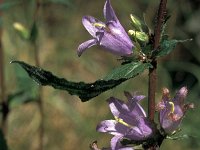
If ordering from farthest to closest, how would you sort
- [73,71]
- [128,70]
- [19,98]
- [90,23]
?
[73,71]
[19,98]
[90,23]
[128,70]

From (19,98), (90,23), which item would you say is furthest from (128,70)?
(19,98)

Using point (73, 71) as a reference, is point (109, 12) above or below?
above

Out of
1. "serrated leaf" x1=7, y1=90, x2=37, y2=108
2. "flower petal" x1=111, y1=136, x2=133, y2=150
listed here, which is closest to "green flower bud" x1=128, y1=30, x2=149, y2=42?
"flower petal" x1=111, y1=136, x2=133, y2=150

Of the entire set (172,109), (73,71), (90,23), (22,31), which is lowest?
(73,71)

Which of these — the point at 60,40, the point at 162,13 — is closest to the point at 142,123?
the point at 162,13

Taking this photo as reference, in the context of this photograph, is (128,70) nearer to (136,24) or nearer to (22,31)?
(136,24)

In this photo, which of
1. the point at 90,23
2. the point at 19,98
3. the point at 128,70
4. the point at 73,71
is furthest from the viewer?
the point at 73,71
